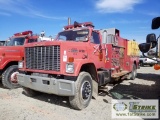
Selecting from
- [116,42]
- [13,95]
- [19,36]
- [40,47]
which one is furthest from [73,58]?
[19,36]

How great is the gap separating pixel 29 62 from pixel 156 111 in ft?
13.6

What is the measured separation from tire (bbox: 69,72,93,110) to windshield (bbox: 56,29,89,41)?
1.54 metres

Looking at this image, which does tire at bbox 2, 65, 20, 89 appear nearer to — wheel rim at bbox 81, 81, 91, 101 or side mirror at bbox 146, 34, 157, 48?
wheel rim at bbox 81, 81, 91, 101

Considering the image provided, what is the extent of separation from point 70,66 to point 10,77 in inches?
159

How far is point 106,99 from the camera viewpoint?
6492 millimetres

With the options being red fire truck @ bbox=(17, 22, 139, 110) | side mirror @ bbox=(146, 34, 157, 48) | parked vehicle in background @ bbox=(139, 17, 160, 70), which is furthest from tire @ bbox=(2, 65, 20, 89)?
side mirror @ bbox=(146, 34, 157, 48)

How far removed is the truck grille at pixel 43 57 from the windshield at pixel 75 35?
4.66 feet

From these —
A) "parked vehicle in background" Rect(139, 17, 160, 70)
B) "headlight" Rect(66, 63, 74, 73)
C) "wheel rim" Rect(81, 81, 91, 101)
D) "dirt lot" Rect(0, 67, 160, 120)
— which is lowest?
"dirt lot" Rect(0, 67, 160, 120)

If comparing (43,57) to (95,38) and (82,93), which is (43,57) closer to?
(82,93)

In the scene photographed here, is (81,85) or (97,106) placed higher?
(81,85)

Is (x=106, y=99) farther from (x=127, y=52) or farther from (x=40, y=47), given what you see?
(x=127, y=52)

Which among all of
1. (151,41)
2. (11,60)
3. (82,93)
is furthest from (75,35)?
(11,60)

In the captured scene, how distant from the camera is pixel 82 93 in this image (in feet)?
17.4

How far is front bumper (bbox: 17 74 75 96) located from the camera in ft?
16.0
